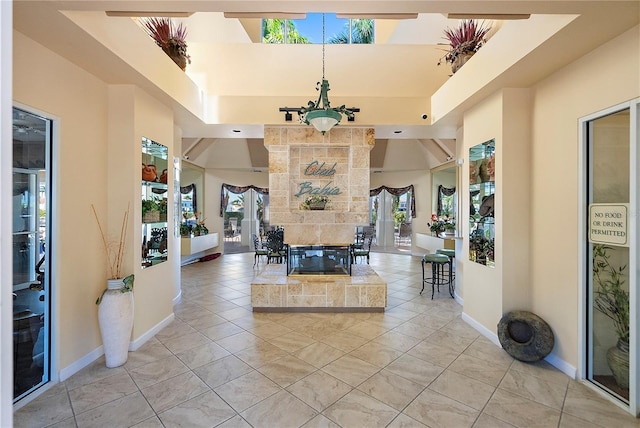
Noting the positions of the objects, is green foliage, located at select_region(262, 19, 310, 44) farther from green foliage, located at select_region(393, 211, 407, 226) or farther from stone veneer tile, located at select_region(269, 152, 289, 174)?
green foliage, located at select_region(393, 211, 407, 226)

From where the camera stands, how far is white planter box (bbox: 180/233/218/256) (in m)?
7.36

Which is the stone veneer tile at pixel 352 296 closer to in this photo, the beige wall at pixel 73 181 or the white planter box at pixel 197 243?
the beige wall at pixel 73 181

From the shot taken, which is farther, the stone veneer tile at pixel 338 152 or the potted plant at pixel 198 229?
the potted plant at pixel 198 229

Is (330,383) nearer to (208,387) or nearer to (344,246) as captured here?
(208,387)

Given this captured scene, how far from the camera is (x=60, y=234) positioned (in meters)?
2.68

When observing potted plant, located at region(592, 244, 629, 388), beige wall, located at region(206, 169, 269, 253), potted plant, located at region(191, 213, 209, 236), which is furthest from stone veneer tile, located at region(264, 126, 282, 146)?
beige wall, located at region(206, 169, 269, 253)

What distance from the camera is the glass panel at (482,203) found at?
3.51 m

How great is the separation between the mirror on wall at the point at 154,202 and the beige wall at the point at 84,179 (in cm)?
13

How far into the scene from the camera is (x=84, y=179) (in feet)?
9.62

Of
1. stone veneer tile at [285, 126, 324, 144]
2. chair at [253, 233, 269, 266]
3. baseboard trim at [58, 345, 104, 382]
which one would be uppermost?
stone veneer tile at [285, 126, 324, 144]

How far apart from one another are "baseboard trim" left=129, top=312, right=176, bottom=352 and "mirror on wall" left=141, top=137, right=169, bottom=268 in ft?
2.64

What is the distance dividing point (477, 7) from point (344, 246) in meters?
3.57

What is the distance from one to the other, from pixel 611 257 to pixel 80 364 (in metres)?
5.05

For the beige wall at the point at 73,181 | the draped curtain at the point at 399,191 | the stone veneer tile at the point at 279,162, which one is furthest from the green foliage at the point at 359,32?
the beige wall at the point at 73,181
